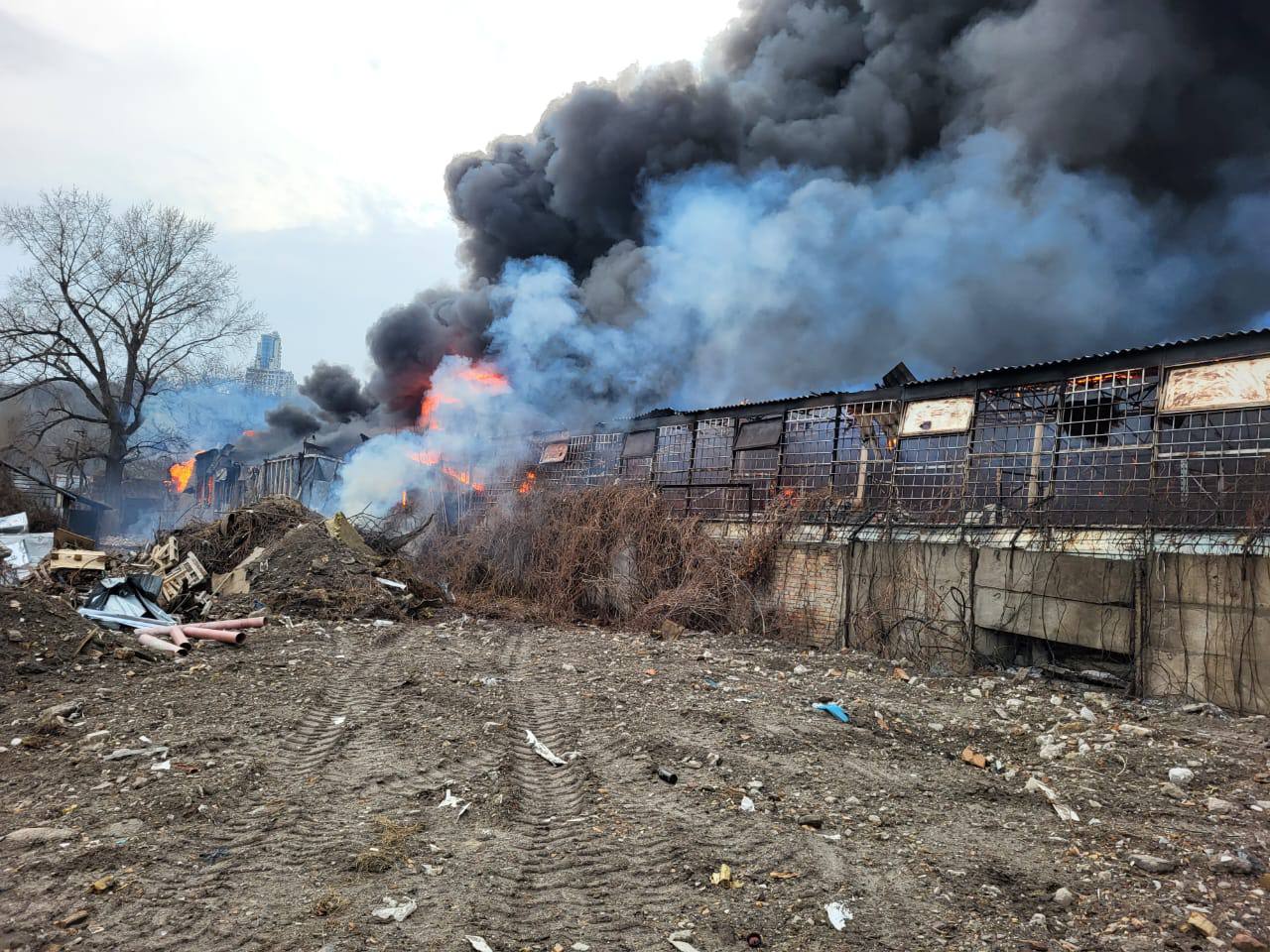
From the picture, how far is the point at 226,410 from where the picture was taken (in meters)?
32.8

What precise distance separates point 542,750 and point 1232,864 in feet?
12.2

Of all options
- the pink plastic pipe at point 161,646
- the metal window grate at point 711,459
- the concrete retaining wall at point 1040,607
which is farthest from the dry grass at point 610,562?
the pink plastic pipe at point 161,646

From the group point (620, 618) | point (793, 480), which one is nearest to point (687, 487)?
point (793, 480)

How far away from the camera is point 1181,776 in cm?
443

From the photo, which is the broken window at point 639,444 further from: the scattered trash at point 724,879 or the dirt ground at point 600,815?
the scattered trash at point 724,879

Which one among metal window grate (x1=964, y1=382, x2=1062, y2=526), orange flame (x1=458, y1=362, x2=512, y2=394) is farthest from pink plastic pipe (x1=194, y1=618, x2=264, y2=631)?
orange flame (x1=458, y1=362, x2=512, y2=394)

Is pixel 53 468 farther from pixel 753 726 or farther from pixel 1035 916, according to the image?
pixel 1035 916

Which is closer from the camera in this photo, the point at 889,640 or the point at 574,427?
the point at 889,640

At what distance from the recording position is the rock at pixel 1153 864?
328 cm

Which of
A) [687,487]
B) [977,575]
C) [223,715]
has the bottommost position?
[223,715]

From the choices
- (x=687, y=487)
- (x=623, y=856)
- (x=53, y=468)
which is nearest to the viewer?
(x=623, y=856)

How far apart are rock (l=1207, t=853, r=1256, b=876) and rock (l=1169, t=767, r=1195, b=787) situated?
1.12 meters

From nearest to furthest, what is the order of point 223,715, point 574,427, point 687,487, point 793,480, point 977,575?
1. point 223,715
2. point 977,575
3. point 793,480
4. point 687,487
5. point 574,427

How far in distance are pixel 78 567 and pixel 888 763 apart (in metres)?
11.6
